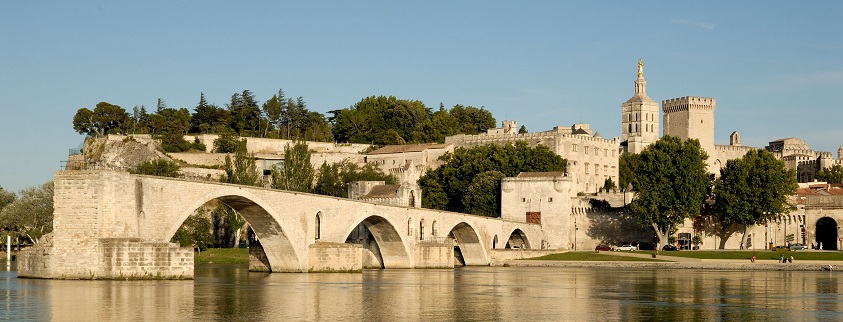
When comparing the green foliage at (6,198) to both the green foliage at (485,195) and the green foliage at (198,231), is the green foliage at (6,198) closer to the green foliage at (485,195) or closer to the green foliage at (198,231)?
the green foliage at (198,231)

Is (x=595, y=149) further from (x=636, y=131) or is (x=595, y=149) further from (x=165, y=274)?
(x=165, y=274)

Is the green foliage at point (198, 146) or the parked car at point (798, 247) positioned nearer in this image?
the parked car at point (798, 247)

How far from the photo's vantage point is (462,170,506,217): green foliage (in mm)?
96938

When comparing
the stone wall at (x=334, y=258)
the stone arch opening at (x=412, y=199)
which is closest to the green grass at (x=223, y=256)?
the stone arch opening at (x=412, y=199)

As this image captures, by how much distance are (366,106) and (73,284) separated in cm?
11017

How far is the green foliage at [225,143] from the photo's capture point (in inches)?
4673

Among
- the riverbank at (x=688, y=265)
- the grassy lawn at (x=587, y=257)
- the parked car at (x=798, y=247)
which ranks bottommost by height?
the riverbank at (x=688, y=265)

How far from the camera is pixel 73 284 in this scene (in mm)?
43531

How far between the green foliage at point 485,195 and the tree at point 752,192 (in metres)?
18.5

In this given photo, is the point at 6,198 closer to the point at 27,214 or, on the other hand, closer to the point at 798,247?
the point at 27,214

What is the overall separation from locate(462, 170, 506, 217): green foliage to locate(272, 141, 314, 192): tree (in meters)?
14.2

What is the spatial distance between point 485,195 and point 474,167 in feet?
23.8

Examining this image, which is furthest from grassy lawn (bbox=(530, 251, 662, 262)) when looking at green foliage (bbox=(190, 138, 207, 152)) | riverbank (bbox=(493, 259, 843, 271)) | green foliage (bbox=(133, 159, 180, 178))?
green foliage (bbox=(190, 138, 207, 152))

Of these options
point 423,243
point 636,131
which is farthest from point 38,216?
point 636,131
